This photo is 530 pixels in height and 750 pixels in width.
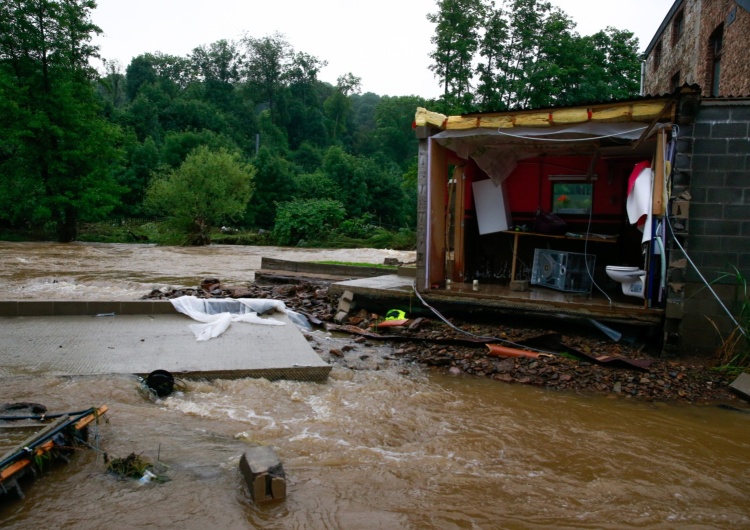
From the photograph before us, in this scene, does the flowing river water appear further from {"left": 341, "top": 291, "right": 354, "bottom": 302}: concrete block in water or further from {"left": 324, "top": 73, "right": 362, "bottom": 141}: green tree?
{"left": 324, "top": 73, "right": 362, "bottom": 141}: green tree

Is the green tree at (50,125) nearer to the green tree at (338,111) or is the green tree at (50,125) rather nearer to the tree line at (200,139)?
the tree line at (200,139)

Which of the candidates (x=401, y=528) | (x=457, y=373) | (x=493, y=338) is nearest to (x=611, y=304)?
(x=493, y=338)

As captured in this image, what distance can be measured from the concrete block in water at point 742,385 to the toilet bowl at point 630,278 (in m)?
1.90

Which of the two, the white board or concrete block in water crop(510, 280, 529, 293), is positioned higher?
the white board

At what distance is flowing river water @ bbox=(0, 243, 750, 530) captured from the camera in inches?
139

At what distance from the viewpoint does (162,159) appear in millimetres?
46938

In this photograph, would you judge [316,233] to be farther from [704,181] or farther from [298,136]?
[298,136]

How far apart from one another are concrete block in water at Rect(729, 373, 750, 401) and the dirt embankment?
0.24 ft

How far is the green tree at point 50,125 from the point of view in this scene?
94.4 ft

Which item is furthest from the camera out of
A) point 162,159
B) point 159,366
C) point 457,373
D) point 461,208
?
point 162,159

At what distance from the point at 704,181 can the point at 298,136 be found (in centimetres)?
6652

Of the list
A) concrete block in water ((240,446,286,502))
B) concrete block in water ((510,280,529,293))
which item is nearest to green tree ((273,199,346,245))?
concrete block in water ((510,280,529,293))

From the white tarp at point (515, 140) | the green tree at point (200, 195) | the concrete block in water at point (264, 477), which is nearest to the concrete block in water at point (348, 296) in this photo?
the white tarp at point (515, 140)

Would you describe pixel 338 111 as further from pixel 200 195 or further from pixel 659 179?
pixel 659 179
